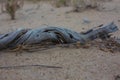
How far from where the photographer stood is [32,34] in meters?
5.62

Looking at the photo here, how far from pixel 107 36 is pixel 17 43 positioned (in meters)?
1.60

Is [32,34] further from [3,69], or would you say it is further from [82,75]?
[82,75]

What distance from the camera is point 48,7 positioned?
10.3 meters

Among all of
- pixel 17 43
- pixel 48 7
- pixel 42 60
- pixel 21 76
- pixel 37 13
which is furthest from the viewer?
pixel 48 7

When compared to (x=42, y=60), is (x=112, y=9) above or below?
below

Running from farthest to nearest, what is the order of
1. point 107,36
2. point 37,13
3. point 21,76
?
point 37,13 → point 107,36 → point 21,76

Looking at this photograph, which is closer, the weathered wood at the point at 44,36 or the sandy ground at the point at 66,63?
the sandy ground at the point at 66,63

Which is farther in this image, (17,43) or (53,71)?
(17,43)

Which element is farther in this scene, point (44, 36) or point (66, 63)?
point (44, 36)

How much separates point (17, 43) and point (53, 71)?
1172 mm

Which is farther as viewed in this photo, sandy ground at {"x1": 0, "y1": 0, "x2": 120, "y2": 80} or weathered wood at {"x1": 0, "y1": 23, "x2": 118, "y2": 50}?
weathered wood at {"x1": 0, "y1": 23, "x2": 118, "y2": 50}

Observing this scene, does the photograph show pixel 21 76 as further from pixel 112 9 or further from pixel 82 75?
pixel 112 9

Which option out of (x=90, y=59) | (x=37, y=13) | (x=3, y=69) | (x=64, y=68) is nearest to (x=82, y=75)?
(x=64, y=68)

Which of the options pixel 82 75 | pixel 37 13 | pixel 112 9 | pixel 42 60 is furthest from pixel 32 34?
pixel 112 9
